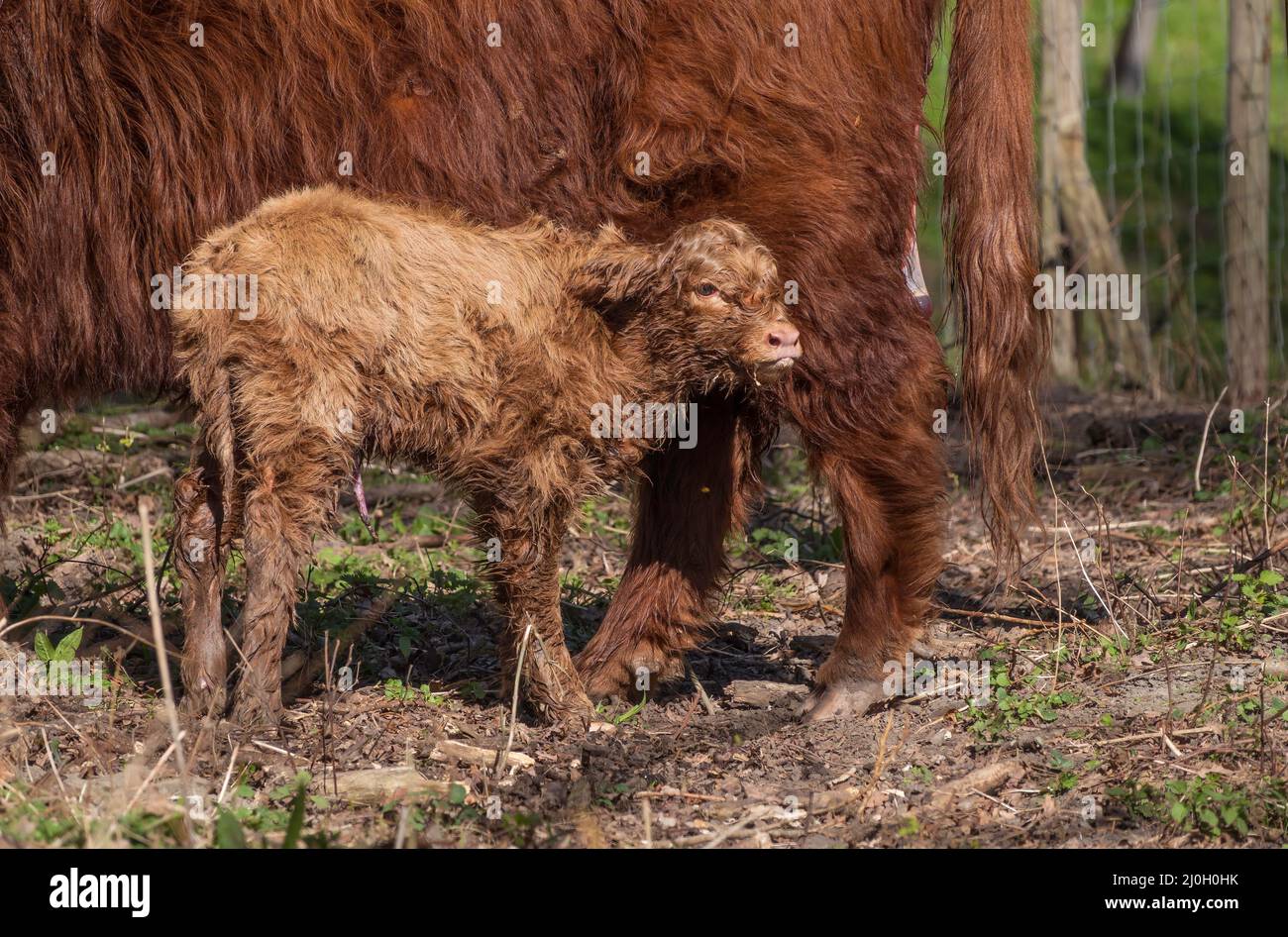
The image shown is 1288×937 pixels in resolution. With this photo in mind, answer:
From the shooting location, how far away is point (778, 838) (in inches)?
132

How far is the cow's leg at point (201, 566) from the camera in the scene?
385cm

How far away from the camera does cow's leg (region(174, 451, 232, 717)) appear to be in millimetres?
3846

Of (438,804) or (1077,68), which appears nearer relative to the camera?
(438,804)

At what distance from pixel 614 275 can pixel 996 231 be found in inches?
51.3

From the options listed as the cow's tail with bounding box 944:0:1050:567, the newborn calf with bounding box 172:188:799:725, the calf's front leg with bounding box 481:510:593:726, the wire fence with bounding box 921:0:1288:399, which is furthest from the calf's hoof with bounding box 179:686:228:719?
the wire fence with bounding box 921:0:1288:399

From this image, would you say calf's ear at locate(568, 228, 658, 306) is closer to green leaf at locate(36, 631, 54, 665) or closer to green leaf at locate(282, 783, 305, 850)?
green leaf at locate(282, 783, 305, 850)

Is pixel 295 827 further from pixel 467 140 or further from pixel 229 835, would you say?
pixel 467 140

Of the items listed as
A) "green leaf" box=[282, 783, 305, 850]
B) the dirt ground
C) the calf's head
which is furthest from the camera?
the calf's head

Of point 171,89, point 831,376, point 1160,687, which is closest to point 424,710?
point 831,376

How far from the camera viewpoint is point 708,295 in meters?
3.70

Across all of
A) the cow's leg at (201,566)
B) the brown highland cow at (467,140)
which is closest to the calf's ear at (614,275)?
the brown highland cow at (467,140)

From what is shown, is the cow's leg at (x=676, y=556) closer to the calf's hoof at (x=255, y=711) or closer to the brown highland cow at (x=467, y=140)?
the brown highland cow at (x=467, y=140)

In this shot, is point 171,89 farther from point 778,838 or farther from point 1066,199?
point 1066,199
